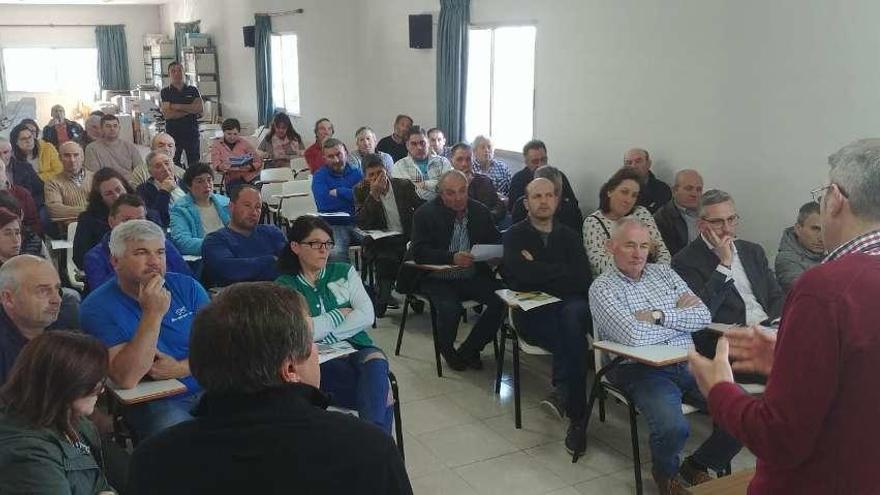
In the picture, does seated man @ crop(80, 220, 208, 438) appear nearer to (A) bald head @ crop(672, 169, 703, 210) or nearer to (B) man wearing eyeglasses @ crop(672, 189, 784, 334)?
(B) man wearing eyeglasses @ crop(672, 189, 784, 334)

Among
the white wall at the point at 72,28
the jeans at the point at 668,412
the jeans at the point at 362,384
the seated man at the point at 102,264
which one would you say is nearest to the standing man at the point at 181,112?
the seated man at the point at 102,264

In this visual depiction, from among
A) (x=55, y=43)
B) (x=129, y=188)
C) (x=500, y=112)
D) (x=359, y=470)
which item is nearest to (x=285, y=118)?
(x=500, y=112)

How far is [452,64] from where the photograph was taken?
24.3ft

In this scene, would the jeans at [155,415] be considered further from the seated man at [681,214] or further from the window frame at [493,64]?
the window frame at [493,64]

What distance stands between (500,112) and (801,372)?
243 inches

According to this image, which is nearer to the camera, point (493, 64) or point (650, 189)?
point (650, 189)

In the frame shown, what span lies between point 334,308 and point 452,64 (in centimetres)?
474

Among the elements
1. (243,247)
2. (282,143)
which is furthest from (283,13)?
(243,247)

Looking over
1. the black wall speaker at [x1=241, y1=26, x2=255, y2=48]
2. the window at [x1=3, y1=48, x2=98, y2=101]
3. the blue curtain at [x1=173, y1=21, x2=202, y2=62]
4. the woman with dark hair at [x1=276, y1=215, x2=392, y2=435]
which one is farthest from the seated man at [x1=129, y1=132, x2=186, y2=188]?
the window at [x1=3, y1=48, x2=98, y2=101]

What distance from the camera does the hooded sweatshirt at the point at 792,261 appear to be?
12.4 feet

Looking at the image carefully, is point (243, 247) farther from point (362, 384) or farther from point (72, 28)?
point (72, 28)

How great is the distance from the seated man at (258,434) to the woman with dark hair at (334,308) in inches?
67.0

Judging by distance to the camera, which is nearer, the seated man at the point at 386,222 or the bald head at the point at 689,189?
the bald head at the point at 689,189

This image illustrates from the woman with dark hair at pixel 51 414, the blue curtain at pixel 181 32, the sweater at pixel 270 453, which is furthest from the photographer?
the blue curtain at pixel 181 32
